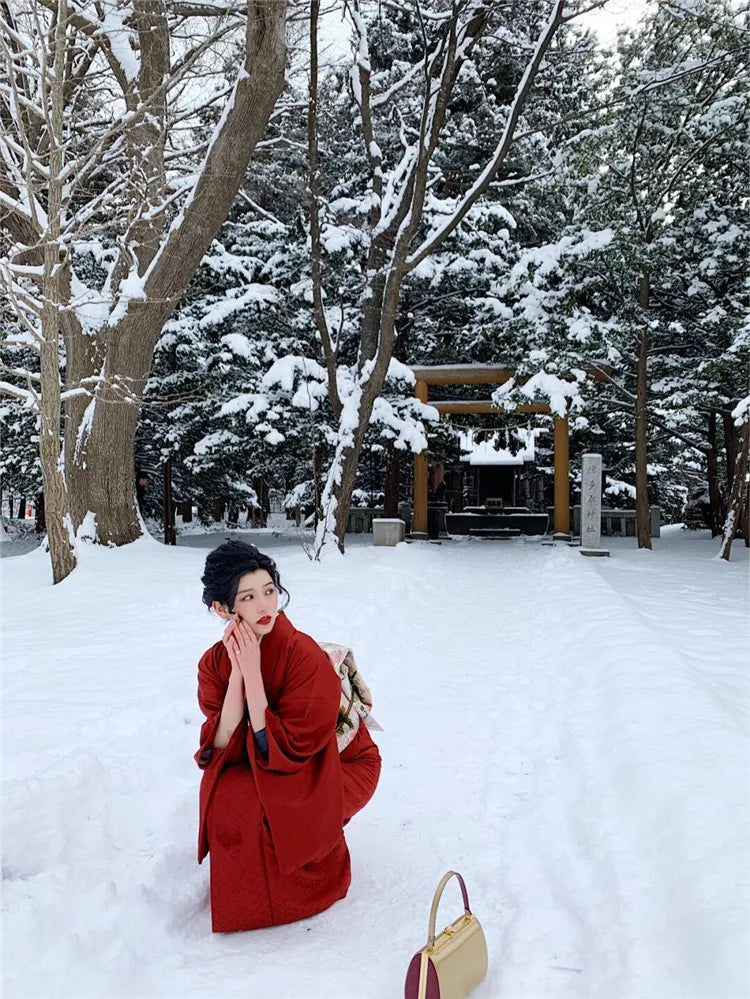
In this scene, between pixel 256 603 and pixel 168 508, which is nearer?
pixel 256 603

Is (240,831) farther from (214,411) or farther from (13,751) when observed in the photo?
(214,411)

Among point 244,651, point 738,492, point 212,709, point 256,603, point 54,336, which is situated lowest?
point 212,709

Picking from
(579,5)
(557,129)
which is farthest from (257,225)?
(579,5)

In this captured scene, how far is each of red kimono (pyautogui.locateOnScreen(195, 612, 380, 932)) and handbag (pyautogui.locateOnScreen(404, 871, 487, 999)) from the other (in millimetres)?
602

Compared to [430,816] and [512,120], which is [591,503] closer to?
[512,120]

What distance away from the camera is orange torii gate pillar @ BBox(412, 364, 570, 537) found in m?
17.0

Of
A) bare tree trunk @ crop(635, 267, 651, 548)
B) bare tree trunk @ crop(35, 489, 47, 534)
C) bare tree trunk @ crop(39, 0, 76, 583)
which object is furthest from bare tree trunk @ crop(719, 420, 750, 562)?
bare tree trunk @ crop(35, 489, 47, 534)

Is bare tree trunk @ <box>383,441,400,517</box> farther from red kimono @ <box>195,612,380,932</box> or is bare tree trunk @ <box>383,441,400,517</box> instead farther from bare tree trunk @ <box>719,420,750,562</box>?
red kimono @ <box>195,612,380,932</box>

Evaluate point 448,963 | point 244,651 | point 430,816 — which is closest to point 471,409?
point 430,816

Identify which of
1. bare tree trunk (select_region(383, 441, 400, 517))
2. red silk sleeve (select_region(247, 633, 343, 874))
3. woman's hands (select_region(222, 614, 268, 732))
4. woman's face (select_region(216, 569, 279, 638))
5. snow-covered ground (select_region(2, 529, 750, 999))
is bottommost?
snow-covered ground (select_region(2, 529, 750, 999))

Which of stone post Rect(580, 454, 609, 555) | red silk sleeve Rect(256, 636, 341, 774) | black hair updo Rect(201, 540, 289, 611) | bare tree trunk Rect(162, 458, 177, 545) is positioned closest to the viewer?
red silk sleeve Rect(256, 636, 341, 774)

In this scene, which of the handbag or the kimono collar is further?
the kimono collar

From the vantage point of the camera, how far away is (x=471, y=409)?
709 inches

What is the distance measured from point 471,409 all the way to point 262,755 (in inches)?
627
